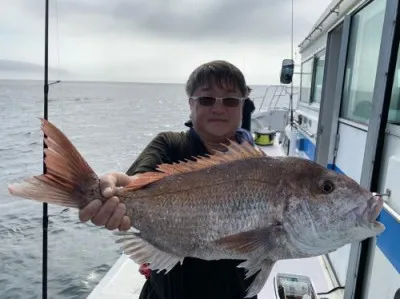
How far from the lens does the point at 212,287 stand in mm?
2027

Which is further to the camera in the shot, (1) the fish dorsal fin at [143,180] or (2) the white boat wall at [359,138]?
(2) the white boat wall at [359,138]

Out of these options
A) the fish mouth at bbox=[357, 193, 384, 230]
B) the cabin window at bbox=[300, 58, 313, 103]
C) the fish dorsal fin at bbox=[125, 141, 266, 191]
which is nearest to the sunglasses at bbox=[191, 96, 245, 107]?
the fish dorsal fin at bbox=[125, 141, 266, 191]

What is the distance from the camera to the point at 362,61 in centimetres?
355

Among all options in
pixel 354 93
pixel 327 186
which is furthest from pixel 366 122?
pixel 327 186

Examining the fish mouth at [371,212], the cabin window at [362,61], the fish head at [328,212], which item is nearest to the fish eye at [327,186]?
the fish head at [328,212]

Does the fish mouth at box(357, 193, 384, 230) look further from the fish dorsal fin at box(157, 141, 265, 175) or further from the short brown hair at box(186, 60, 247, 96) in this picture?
the short brown hair at box(186, 60, 247, 96)

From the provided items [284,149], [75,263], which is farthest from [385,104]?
[284,149]

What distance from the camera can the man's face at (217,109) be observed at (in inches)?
83.4

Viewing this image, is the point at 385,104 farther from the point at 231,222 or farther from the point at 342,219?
the point at 231,222

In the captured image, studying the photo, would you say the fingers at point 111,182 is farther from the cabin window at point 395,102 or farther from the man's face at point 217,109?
the cabin window at point 395,102

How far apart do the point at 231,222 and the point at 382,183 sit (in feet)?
5.04

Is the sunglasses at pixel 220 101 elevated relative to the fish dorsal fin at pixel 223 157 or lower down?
elevated

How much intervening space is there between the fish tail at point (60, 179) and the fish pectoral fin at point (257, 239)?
67 centimetres

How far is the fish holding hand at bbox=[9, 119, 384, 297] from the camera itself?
1483mm
